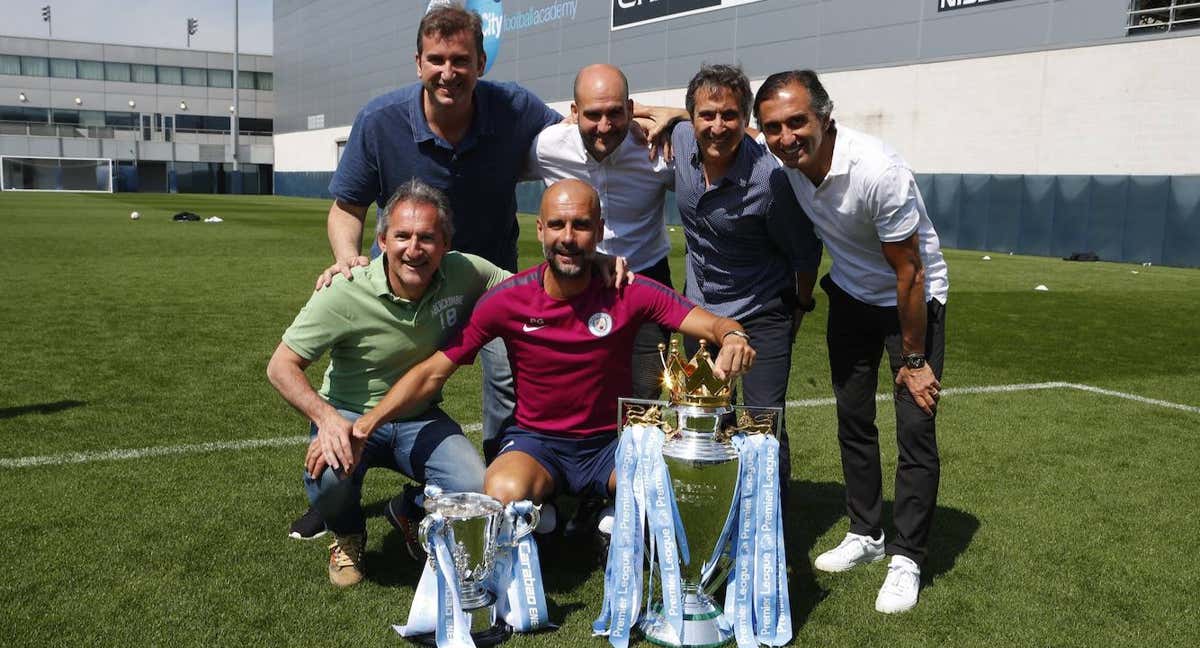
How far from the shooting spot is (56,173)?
6206 cm

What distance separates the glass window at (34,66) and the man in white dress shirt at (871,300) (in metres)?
75.4

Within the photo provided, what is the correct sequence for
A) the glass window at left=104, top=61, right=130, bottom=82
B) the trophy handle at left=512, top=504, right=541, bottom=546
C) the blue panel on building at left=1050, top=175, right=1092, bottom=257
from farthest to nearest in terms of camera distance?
1. the glass window at left=104, top=61, right=130, bottom=82
2. the blue panel on building at left=1050, top=175, right=1092, bottom=257
3. the trophy handle at left=512, top=504, right=541, bottom=546

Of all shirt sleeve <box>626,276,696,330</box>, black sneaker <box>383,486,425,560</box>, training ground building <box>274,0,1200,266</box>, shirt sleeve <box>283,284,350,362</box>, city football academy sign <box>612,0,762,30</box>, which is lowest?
black sneaker <box>383,486,425,560</box>

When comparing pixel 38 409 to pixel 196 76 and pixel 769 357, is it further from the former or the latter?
pixel 196 76

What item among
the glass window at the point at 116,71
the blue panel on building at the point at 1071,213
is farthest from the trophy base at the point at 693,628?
the glass window at the point at 116,71

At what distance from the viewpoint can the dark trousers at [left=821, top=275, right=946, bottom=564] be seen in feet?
11.6

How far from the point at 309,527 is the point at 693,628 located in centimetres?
166

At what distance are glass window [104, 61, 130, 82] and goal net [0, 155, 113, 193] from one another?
27.9 ft

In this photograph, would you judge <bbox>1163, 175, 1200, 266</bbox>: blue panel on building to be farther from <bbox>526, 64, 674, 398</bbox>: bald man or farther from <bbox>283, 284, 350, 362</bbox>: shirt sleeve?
<bbox>283, 284, 350, 362</bbox>: shirt sleeve

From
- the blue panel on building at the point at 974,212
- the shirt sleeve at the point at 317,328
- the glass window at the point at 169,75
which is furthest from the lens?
the glass window at the point at 169,75

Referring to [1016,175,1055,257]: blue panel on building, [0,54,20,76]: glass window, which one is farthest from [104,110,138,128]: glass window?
[1016,175,1055,257]: blue panel on building

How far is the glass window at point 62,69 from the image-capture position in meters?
66.9

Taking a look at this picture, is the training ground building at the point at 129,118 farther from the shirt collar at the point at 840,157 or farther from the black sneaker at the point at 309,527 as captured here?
the shirt collar at the point at 840,157

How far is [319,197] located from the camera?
61375 millimetres
